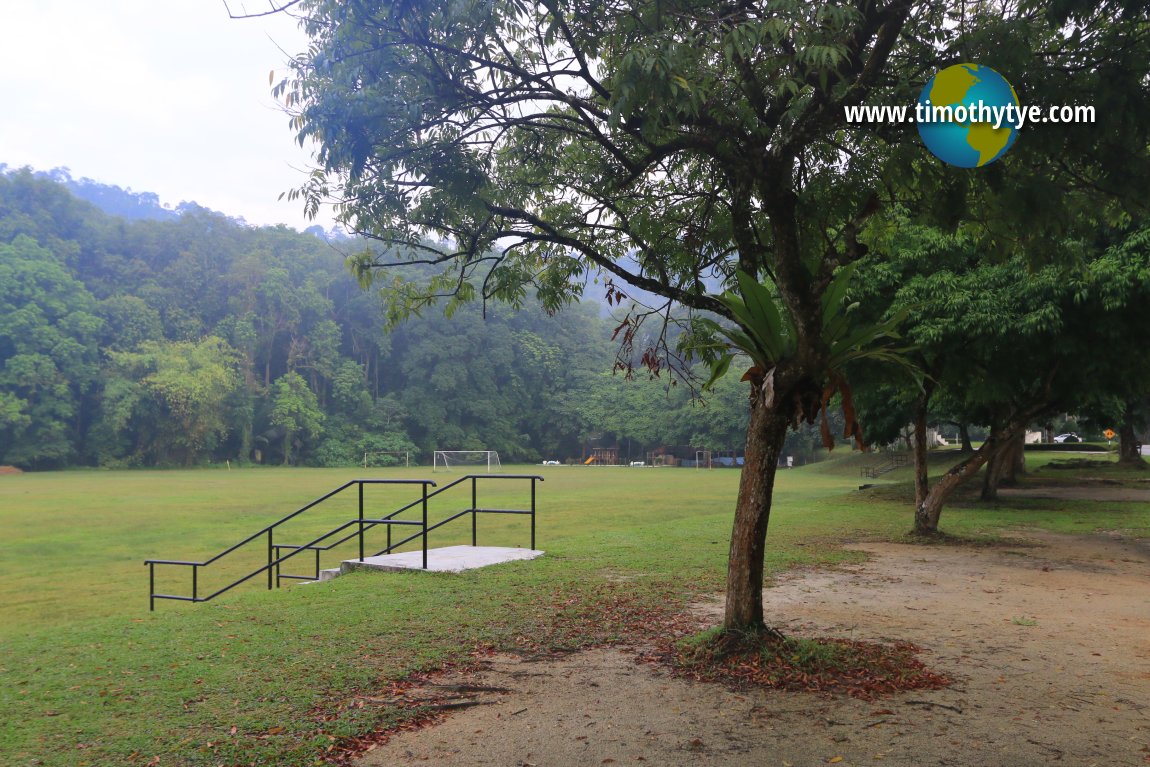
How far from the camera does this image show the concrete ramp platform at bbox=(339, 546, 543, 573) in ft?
35.2

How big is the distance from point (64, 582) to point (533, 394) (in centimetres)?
6550

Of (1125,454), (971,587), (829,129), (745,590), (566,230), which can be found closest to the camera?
(745,590)

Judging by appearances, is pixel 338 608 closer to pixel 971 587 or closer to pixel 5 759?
pixel 5 759

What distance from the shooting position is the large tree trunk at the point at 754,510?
5.96 m

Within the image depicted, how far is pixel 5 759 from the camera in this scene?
173 inches

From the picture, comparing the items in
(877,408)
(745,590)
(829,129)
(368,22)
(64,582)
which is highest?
(368,22)

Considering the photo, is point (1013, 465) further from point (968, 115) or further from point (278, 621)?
point (278, 621)

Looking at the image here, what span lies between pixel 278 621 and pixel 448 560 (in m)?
3.63

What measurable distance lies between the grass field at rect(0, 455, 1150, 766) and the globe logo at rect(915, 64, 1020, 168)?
4503 millimetres

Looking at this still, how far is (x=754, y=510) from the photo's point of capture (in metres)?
6.04

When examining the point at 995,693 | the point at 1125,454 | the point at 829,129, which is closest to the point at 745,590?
the point at 995,693

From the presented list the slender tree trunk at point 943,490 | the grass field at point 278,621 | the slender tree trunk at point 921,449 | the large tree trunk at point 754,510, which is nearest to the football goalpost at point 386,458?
the grass field at point 278,621

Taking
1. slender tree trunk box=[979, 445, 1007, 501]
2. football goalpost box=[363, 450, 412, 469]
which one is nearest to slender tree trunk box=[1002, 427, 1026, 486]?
slender tree trunk box=[979, 445, 1007, 501]
